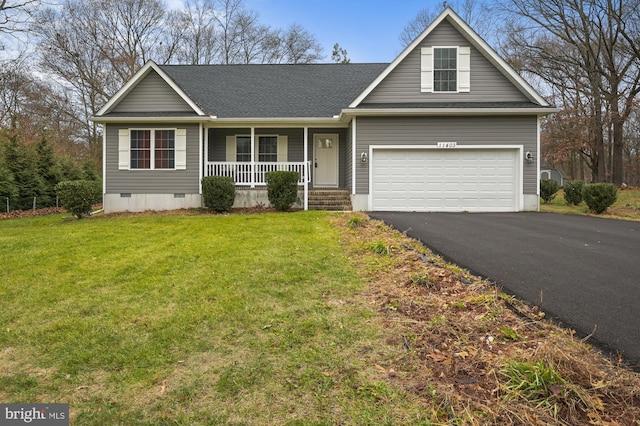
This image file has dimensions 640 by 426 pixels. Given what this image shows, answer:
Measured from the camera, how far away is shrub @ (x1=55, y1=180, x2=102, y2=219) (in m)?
10.8

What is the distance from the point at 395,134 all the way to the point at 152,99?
8.26 meters

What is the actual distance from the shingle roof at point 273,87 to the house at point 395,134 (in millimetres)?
149

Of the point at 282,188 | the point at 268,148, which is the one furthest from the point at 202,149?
the point at 282,188

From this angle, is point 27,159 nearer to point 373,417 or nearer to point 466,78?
point 466,78

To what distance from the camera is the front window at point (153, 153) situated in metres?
13.0

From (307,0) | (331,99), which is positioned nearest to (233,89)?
(331,99)

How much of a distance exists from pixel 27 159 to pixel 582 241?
64.9 ft

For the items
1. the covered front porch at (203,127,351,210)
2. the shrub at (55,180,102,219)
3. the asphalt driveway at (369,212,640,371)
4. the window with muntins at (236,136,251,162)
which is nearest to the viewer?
the asphalt driveway at (369,212,640,371)

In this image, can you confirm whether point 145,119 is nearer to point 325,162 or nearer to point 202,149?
point 202,149

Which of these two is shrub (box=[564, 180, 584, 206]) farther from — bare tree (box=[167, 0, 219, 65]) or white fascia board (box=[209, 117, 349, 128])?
bare tree (box=[167, 0, 219, 65])

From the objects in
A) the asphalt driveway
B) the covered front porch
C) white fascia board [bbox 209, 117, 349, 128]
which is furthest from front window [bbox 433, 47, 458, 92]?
the asphalt driveway

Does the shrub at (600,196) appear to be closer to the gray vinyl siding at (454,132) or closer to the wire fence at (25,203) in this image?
the gray vinyl siding at (454,132)

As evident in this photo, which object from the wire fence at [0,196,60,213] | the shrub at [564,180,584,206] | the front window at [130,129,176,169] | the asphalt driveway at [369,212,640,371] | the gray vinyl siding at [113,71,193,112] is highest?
the gray vinyl siding at [113,71,193,112]

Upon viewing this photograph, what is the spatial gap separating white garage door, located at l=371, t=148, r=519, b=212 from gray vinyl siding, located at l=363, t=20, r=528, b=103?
1709 millimetres
